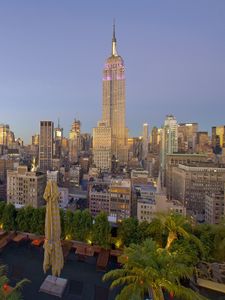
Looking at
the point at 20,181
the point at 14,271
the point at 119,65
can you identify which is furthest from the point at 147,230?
the point at 119,65

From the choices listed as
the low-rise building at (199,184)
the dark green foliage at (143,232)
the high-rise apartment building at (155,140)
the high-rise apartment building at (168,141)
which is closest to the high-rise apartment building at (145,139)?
the high-rise apartment building at (155,140)

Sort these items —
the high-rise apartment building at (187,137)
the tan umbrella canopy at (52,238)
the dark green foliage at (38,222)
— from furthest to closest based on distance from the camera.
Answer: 1. the high-rise apartment building at (187,137)
2. the dark green foliage at (38,222)
3. the tan umbrella canopy at (52,238)

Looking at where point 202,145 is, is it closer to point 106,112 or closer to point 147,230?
point 106,112

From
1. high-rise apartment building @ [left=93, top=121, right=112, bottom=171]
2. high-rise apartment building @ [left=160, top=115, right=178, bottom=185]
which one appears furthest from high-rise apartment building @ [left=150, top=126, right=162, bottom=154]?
high-rise apartment building @ [left=93, top=121, right=112, bottom=171]

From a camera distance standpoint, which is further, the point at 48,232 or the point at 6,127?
the point at 6,127

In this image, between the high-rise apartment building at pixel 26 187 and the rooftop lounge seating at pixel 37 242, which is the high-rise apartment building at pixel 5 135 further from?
the rooftop lounge seating at pixel 37 242

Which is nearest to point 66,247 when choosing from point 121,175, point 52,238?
point 52,238
